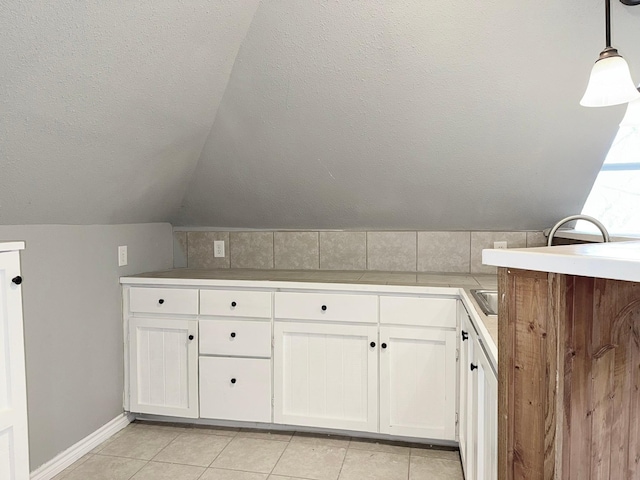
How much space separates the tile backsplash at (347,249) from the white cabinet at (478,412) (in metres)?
0.79

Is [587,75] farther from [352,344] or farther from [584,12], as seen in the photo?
[352,344]

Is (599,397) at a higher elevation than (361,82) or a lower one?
lower

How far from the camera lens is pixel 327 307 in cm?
239

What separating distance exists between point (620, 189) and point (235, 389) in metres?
2.55

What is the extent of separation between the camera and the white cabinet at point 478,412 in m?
1.27

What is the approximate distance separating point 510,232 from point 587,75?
1062mm

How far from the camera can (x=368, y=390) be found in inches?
92.9

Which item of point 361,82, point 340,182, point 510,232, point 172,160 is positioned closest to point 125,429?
point 172,160

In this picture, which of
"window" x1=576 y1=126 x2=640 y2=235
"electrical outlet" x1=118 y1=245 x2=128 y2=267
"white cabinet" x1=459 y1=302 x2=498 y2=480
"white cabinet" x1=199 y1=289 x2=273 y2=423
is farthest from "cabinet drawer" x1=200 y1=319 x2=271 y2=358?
"window" x1=576 y1=126 x2=640 y2=235

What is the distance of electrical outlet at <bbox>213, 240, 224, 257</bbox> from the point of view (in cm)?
314

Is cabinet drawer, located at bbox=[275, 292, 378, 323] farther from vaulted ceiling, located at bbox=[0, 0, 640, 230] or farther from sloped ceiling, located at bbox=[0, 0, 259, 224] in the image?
sloped ceiling, located at bbox=[0, 0, 259, 224]

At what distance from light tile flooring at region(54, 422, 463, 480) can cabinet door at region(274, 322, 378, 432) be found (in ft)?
0.39

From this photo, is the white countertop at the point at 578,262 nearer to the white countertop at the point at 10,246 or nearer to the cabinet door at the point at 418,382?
the cabinet door at the point at 418,382

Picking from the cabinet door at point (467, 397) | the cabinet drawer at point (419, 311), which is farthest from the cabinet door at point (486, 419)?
the cabinet drawer at point (419, 311)
